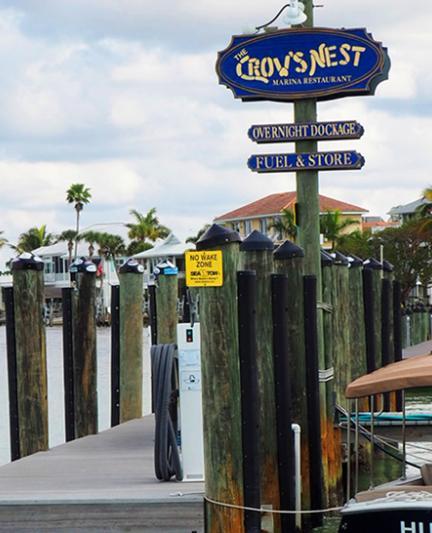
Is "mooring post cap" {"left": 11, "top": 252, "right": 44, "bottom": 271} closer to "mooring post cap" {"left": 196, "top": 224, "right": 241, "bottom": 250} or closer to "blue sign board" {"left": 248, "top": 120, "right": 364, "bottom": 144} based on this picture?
"blue sign board" {"left": 248, "top": 120, "right": 364, "bottom": 144}

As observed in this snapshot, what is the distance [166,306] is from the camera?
19141 millimetres

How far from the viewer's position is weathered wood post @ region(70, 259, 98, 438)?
1692 cm

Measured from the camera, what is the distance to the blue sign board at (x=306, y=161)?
49.2ft

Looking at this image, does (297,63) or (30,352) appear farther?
(30,352)

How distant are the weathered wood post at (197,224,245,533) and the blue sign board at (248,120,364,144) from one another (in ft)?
15.7

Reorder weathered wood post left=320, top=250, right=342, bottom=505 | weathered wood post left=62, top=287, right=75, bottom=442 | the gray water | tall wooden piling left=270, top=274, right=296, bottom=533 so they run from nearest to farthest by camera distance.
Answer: tall wooden piling left=270, top=274, right=296, bottom=533 → weathered wood post left=320, top=250, right=342, bottom=505 → weathered wood post left=62, top=287, right=75, bottom=442 → the gray water

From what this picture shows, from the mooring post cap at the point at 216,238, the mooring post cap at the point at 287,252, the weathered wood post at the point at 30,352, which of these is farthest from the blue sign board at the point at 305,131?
the mooring post cap at the point at 216,238

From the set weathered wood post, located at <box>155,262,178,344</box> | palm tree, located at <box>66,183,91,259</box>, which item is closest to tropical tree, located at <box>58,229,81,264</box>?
palm tree, located at <box>66,183,91,259</box>

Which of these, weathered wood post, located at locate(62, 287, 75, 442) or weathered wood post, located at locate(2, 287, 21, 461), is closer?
weathered wood post, located at locate(2, 287, 21, 461)

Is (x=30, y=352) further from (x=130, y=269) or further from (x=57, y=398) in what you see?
(x=57, y=398)

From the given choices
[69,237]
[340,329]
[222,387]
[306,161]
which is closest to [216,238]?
[222,387]

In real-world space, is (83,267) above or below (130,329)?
above

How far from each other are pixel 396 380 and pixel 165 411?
3354 mm

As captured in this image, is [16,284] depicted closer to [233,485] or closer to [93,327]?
[93,327]
